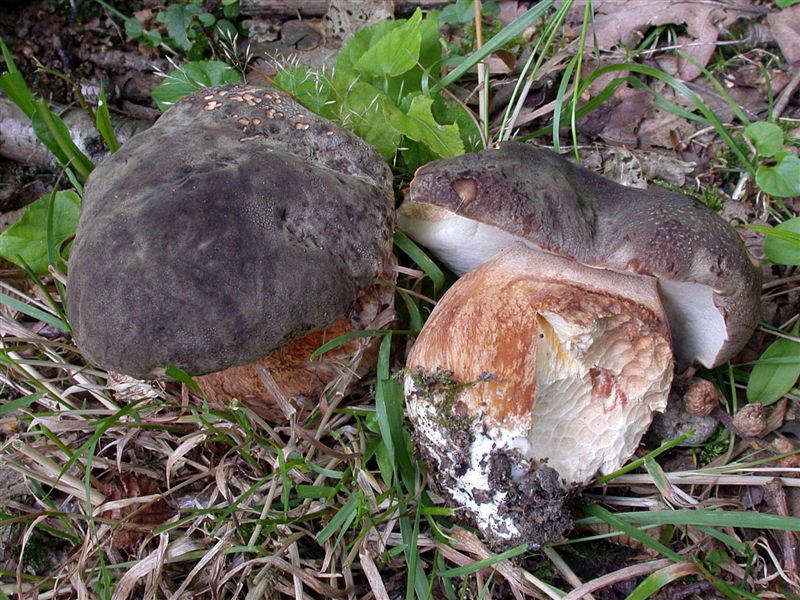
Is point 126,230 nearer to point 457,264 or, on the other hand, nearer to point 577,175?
point 457,264

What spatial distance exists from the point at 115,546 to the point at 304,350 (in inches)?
33.8

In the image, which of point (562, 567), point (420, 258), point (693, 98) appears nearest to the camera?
point (562, 567)

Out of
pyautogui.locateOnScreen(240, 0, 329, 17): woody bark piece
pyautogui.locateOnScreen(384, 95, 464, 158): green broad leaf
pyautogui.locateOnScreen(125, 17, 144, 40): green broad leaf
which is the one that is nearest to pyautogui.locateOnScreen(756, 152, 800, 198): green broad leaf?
pyautogui.locateOnScreen(384, 95, 464, 158): green broad leaf

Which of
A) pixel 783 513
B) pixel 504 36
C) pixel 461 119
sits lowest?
pixel 783 513

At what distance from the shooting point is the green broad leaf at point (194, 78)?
8.43 feet

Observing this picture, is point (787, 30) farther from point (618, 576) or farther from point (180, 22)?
point (180, 22)

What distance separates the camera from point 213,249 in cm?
167

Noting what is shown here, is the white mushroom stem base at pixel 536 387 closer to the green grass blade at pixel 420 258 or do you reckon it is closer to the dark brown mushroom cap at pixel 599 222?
the dark brown mushroom cap at pixel 599 222

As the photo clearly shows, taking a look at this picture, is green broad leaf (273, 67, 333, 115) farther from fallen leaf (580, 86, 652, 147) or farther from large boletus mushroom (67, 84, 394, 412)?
fallen leaf (580, 86, 652, 147)

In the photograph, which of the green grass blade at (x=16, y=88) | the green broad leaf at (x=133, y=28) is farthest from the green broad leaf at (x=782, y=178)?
the green broad leaf at (x=133, y=28)

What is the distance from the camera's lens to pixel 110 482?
218 cm

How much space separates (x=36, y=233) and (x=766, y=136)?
2686 mm

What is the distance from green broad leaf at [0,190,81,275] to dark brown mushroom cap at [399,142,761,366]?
142cm

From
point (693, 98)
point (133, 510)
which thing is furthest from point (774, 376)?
point (133, 510)
